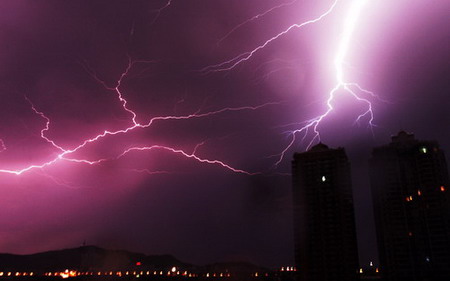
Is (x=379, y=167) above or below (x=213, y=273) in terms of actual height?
above

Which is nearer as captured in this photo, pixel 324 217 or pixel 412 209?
pixel 412 209

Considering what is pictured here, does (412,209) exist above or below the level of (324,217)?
above

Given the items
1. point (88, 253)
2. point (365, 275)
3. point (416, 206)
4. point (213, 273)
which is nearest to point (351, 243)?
point (416, 206)

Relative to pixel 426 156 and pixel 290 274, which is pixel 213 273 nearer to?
pixel 290 274

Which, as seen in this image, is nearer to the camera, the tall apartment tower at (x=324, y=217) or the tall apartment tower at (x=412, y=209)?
the tall apartment tower at (x=412, y=209)

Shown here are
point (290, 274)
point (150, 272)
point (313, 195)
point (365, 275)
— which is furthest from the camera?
point (150, 272)
